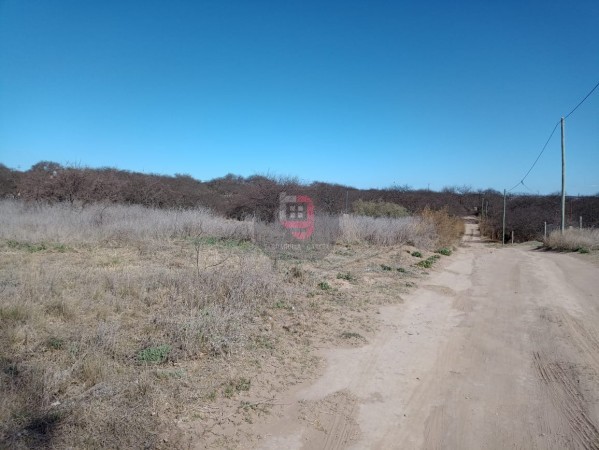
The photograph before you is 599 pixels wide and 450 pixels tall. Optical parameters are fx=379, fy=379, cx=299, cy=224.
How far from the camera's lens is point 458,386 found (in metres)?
3.77

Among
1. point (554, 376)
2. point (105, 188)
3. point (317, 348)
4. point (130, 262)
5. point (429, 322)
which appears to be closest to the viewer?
point (554, 376)

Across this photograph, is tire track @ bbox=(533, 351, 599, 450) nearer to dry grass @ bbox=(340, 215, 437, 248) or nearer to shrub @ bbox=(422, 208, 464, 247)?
dry grass @ bbox=(340, 215, 437, 248)

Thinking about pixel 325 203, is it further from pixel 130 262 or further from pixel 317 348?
pixel 317 348

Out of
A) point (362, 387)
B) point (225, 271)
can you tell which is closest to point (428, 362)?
point (362, 387)

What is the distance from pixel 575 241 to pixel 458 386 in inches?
752

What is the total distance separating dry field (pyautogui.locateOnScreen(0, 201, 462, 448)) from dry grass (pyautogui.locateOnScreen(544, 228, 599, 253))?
13.4 metres

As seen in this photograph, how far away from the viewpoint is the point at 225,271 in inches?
264

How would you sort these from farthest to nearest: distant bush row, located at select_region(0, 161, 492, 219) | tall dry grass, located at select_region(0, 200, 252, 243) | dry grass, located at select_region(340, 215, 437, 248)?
distant bush row, located at select_region(0, 161, 492, 219) < dry grass, located at select_region(340, 215, 437, 248) < tall dry grass, located at select_region(0, 200, 252, 243)

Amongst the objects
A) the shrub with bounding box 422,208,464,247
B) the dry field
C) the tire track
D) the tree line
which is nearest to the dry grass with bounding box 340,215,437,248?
the shrub with bounding box 422,208,464,247

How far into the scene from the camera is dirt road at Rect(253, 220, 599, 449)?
2961mm

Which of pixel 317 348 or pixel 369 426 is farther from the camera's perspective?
pixel 317 348

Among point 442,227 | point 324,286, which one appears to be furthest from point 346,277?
point 442,227

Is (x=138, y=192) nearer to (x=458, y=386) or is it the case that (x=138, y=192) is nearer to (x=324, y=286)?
(x=324, y=286)

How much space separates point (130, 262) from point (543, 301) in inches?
336
